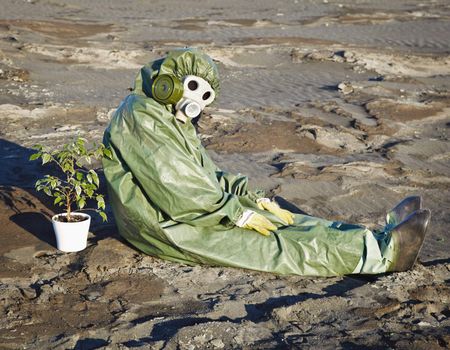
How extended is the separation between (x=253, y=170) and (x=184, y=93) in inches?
99.5

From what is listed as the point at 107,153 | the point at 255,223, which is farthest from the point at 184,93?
the point at 255,223

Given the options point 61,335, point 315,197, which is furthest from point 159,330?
point 315,197

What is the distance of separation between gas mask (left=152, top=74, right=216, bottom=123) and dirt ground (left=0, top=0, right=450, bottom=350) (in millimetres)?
1030

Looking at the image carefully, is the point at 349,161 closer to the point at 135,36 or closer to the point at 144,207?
the point at 144,207

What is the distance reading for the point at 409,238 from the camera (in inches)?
172

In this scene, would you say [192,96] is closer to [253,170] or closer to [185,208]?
[185,208]

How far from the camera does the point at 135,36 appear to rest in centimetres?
1562

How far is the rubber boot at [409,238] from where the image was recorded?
4312 millimetres

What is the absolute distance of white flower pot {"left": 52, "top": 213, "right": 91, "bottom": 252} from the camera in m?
4.59

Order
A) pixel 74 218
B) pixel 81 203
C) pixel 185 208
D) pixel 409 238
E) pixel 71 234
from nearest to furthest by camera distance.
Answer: pixel 185 208 → pixel 409 238 → pixel 81 203 → pixel 71 234 → pixel 74 218

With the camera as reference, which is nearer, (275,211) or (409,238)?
(409,238)

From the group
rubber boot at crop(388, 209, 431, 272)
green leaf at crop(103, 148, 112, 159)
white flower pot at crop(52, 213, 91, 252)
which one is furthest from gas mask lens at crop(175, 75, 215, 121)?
rubber boot at crop(388, 209, 431, 272)

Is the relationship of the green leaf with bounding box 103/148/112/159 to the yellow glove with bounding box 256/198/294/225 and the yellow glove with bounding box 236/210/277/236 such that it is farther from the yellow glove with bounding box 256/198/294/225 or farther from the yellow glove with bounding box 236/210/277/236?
the yellow glove with bounding box 256/198/294/225

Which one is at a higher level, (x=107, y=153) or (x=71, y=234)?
(x=107, y=153)
